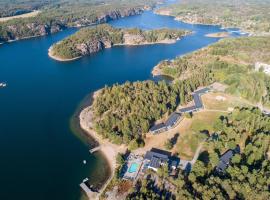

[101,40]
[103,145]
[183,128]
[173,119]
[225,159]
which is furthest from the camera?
[101,40]

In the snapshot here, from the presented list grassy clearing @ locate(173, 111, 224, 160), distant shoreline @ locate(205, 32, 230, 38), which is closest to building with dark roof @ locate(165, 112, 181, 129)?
grassy clearing @ locate(173, 111, 224, 160)

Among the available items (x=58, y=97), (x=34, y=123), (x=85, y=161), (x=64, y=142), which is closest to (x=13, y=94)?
(x=58, y=97)

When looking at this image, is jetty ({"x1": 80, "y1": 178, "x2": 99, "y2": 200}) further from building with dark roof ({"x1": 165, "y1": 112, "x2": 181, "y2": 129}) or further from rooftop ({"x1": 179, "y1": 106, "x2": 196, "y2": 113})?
rooftop ({"x1": 179, "y1": 106, "x2": 196, "y2": 113})

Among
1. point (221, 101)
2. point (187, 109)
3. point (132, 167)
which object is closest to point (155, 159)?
point (132, 167)

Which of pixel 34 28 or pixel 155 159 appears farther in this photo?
pixel 34 28

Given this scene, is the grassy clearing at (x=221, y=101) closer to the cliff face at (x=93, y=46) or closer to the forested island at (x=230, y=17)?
the cliff face at (x=93, y=46)

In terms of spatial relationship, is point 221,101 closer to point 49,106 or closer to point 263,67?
point 263,67

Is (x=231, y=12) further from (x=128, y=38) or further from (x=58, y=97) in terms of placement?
(x=58, y=97)
